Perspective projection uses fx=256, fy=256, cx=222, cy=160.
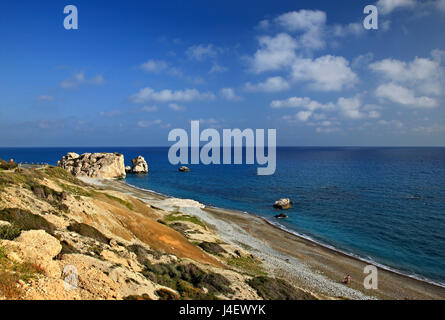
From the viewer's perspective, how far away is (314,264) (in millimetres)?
35156

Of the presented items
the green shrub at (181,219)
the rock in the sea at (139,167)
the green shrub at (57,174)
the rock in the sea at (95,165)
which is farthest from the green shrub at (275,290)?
the rock in the sea at (139,167)

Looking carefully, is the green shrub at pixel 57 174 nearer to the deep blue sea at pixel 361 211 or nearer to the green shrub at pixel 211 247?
the green shrub at pixel 211 247

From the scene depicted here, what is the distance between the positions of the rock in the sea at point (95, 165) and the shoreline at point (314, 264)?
76199mm

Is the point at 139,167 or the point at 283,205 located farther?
the point at 139,167

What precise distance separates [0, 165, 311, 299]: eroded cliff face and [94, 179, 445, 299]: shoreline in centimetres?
549

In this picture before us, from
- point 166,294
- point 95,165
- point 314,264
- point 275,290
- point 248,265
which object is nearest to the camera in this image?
point 166,294

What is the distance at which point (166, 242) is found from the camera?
93.0 feet

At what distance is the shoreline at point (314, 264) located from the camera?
2855cm

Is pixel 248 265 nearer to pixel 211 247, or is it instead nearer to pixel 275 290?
A: pixel 211 247

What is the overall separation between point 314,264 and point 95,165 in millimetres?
104317

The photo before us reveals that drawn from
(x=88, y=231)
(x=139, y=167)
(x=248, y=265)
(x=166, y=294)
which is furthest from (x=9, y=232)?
(x=139, y=167)
